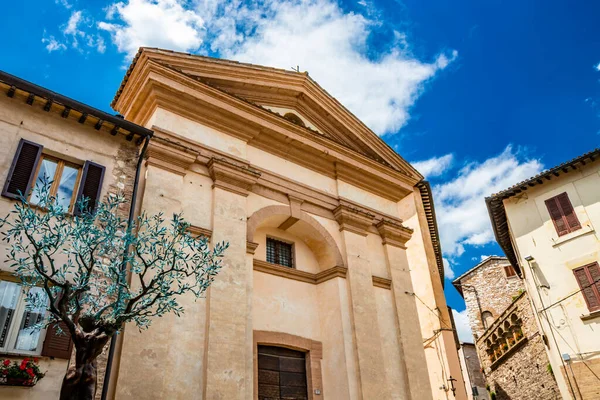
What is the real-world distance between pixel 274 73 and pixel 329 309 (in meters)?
6.77

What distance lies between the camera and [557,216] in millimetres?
18359

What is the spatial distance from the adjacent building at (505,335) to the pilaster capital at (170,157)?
50.3 feet

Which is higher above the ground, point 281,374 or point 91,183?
point 91,183

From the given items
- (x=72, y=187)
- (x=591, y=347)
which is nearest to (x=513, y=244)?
(x=591, y=347)

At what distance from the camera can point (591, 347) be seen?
628 inches

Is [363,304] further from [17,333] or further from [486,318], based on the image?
[486,318]

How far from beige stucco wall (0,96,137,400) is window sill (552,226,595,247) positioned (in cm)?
1514

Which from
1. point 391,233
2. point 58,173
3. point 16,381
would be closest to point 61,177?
point 58,173

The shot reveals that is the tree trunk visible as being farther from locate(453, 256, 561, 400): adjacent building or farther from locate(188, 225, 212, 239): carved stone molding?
locate(453, 256, 561, 400): adjacent building

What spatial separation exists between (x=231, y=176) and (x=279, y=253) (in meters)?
2.59

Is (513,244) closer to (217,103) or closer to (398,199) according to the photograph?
(398,199)

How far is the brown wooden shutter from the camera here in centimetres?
718

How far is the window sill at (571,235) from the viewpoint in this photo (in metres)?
17.3

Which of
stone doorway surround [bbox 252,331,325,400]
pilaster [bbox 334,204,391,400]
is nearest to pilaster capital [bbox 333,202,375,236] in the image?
pilaster [bbox 334,204,391,400]
